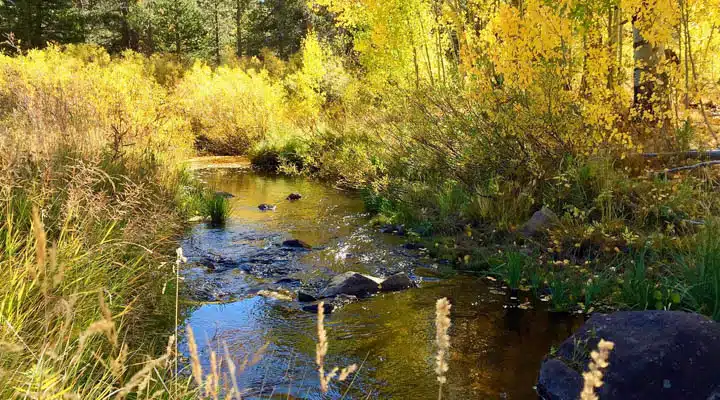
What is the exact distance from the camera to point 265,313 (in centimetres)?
559

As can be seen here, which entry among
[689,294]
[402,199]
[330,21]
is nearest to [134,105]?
[402,199]

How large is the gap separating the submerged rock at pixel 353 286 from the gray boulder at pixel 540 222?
6.62ft

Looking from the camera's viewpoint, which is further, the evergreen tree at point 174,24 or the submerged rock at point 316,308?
the evergreen tree at point 174,24

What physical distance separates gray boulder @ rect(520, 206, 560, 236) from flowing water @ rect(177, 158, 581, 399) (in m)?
0.99

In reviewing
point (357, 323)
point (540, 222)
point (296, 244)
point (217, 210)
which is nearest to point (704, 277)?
point (540, 222)

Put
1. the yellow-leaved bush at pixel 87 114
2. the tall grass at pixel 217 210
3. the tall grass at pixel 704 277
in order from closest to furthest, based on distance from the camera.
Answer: the tall grass at pixel 704 277
the yellow-leaved bush at pixel 87 114
the tall grass at pixel 217 210

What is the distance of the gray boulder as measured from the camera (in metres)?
6.89

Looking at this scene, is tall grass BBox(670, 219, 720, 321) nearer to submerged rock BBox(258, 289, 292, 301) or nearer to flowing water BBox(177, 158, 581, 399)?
flowing water BBox(177, 158, 581, 399)

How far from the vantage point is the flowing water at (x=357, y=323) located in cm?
421

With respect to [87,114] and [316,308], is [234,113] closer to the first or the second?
[87,114]

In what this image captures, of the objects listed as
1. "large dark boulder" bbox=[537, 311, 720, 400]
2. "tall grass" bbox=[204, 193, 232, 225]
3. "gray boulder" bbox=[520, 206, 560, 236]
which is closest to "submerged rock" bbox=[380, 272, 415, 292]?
"gray boulder" bbox=[520, 206, 560, 236]

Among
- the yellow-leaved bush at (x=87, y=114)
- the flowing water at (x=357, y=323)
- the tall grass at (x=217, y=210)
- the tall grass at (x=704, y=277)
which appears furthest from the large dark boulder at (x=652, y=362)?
the tall grass at (x=217, y=210)

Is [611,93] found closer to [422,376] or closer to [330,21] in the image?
[422,376]

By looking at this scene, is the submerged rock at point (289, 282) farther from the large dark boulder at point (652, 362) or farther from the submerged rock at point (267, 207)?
the submerged rock at point (267, 207)
